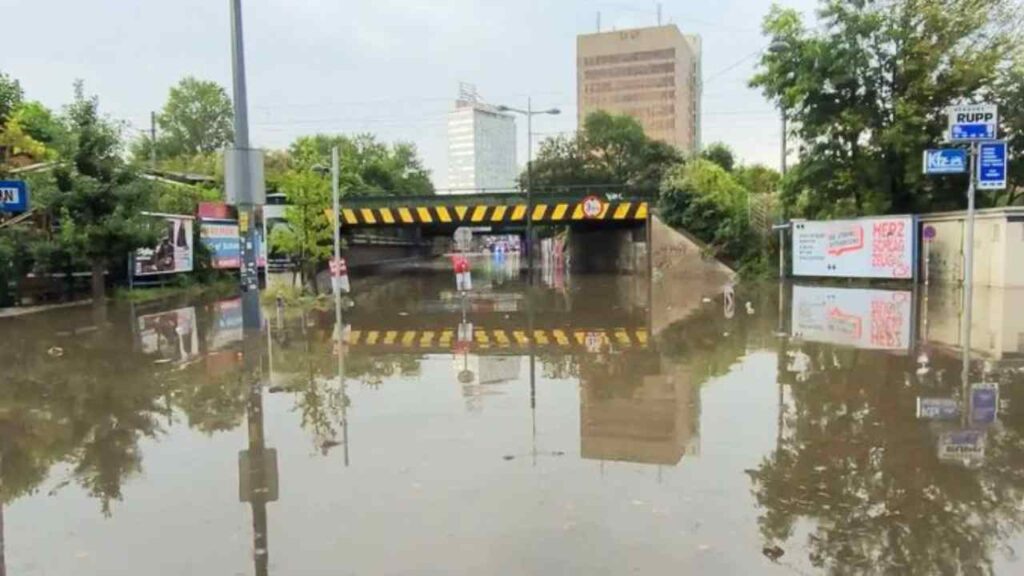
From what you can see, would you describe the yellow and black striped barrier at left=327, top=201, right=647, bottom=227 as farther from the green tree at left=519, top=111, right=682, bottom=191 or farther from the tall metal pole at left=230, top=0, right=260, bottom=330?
the green tree at left=519, top=111, right=682, bottom=191

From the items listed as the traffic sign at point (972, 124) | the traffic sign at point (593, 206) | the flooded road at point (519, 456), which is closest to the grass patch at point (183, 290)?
the flooded road at point (519, 456)

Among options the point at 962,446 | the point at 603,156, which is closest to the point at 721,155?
the point at 603,156

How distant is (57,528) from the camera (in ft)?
18.1

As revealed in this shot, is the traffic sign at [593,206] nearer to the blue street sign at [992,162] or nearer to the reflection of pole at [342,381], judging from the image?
the blue street sign at [992,162]

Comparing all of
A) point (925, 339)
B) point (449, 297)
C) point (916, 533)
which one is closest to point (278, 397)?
point (916, 533)

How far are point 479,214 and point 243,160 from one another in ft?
85.1

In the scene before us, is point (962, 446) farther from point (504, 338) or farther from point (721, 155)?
Answer: point (721, 155)

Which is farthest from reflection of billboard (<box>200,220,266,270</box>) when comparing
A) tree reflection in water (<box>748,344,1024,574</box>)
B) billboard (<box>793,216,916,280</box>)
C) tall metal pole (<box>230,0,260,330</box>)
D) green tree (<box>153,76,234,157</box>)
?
green tree (<box>153,76,234,157</box>)

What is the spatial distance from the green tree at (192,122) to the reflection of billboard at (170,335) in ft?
220

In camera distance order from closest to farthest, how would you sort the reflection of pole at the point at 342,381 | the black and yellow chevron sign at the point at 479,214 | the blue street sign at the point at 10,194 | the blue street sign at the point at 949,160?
the reflection of pole at the point at 342,381 < the blue street sign at the point at 10,194 < the blue street sign at the point at 949,160 < the black and yellow chevron sign at the point at 479,214

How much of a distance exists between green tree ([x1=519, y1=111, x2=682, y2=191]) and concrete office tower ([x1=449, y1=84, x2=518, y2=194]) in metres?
5.41

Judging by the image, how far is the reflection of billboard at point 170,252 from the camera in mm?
28547

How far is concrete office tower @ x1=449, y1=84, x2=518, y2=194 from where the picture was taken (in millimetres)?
Answer: 73250

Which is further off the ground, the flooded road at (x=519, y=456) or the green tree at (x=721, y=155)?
the green tree at (x=721, y=155)
